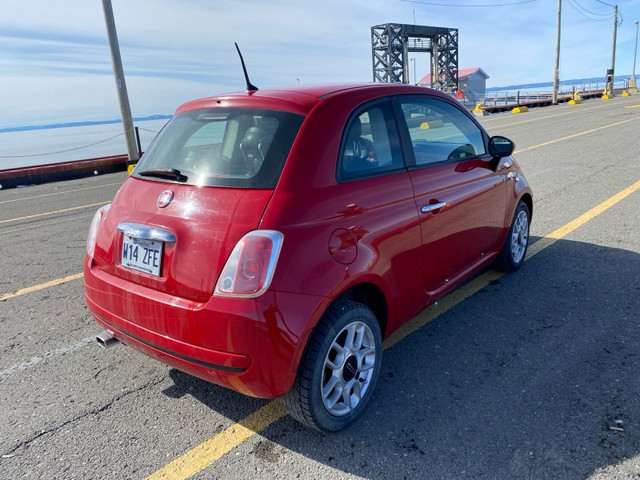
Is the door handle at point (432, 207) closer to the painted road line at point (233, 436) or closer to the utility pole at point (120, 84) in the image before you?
the painted road line at point (233, 436)

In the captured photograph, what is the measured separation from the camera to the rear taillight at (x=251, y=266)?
208 cm

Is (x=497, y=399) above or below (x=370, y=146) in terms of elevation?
below

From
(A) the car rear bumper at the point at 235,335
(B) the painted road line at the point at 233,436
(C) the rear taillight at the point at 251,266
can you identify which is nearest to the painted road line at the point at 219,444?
(B) the painted road line at the point at 233,436

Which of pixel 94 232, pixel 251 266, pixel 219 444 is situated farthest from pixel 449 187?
pixel 94 232

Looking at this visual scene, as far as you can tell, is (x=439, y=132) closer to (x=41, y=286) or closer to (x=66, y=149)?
(x=41, y=286)

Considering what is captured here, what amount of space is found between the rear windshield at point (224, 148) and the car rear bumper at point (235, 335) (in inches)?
22.9

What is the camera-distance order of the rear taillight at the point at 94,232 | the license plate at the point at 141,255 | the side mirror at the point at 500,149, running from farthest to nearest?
the side mirror at the point at 500,149 < the rear taillight at the point at 94,232 < the license plate at the point at 141,255

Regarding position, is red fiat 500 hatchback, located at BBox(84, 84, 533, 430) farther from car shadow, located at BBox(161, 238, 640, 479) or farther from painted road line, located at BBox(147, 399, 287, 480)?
painted road line, located at BBox(147, 399, 287, 480)

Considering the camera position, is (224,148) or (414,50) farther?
(414,50)

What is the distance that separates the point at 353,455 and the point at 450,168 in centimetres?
193

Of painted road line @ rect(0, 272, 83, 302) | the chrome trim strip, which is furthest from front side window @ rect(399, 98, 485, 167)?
painted road line @ rect(0, 272, 83, 302)

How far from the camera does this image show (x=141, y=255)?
2.43 metres

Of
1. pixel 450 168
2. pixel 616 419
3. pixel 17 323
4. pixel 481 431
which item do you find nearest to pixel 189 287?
pixel 481 431

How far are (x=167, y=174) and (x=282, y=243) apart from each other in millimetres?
897
